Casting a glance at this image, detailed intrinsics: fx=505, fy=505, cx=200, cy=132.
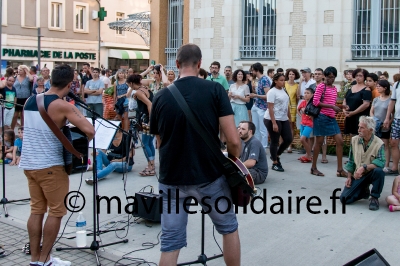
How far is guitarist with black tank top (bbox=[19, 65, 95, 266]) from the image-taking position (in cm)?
468

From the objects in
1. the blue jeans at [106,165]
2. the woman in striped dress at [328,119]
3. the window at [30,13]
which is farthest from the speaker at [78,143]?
the window at [30,13]

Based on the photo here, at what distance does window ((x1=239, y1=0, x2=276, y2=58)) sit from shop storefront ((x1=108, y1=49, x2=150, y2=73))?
79.5 feet

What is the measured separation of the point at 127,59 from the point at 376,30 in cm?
3015

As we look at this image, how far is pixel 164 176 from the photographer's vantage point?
3.95 meters

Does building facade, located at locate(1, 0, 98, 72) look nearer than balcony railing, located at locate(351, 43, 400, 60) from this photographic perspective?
No

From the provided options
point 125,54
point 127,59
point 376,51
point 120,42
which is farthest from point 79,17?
point 376,51

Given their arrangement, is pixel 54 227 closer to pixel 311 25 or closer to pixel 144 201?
pixel 144 201

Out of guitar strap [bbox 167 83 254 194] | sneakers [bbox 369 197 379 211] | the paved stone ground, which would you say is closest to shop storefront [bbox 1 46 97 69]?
the paved stone ground

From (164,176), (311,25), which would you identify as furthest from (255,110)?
(164,176)

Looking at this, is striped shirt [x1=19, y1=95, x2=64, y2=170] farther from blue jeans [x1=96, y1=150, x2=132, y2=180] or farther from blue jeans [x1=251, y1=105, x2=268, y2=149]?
blue jeans [x1=251, y1=105, x2=268, y2=149]

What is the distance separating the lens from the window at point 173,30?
1820cm

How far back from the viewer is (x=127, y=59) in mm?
41531

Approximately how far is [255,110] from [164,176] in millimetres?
7607

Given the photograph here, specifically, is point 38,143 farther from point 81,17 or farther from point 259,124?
point 81,17
